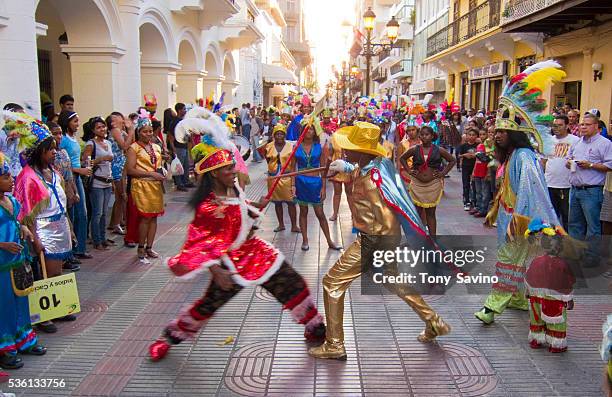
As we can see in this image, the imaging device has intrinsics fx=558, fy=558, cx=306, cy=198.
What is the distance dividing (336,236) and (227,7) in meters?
11.3

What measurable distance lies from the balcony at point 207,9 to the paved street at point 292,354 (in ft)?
36.5

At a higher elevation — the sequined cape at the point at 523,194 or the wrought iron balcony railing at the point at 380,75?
the wrought iron balcony railing at the point at 380,75

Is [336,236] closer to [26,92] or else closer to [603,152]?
[603,152]

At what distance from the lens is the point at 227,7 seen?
17.3m

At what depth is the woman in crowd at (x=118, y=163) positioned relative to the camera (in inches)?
319

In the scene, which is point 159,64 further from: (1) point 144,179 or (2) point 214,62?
(1) point 144,179

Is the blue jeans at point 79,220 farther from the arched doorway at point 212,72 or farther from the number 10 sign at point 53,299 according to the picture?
the arched doorway at point 212,72

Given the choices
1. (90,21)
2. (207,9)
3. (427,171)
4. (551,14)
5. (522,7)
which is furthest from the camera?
(207,9)

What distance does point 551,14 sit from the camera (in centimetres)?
1270

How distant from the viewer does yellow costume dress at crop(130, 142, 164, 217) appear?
673cm

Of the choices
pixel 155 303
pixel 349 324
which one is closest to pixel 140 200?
pixel 155 303

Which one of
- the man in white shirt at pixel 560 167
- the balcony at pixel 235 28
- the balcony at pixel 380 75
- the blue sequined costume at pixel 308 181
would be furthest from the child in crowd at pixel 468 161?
the balcony at pixel 380 75

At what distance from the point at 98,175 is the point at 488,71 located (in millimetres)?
17896

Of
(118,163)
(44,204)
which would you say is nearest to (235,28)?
(118,163)
